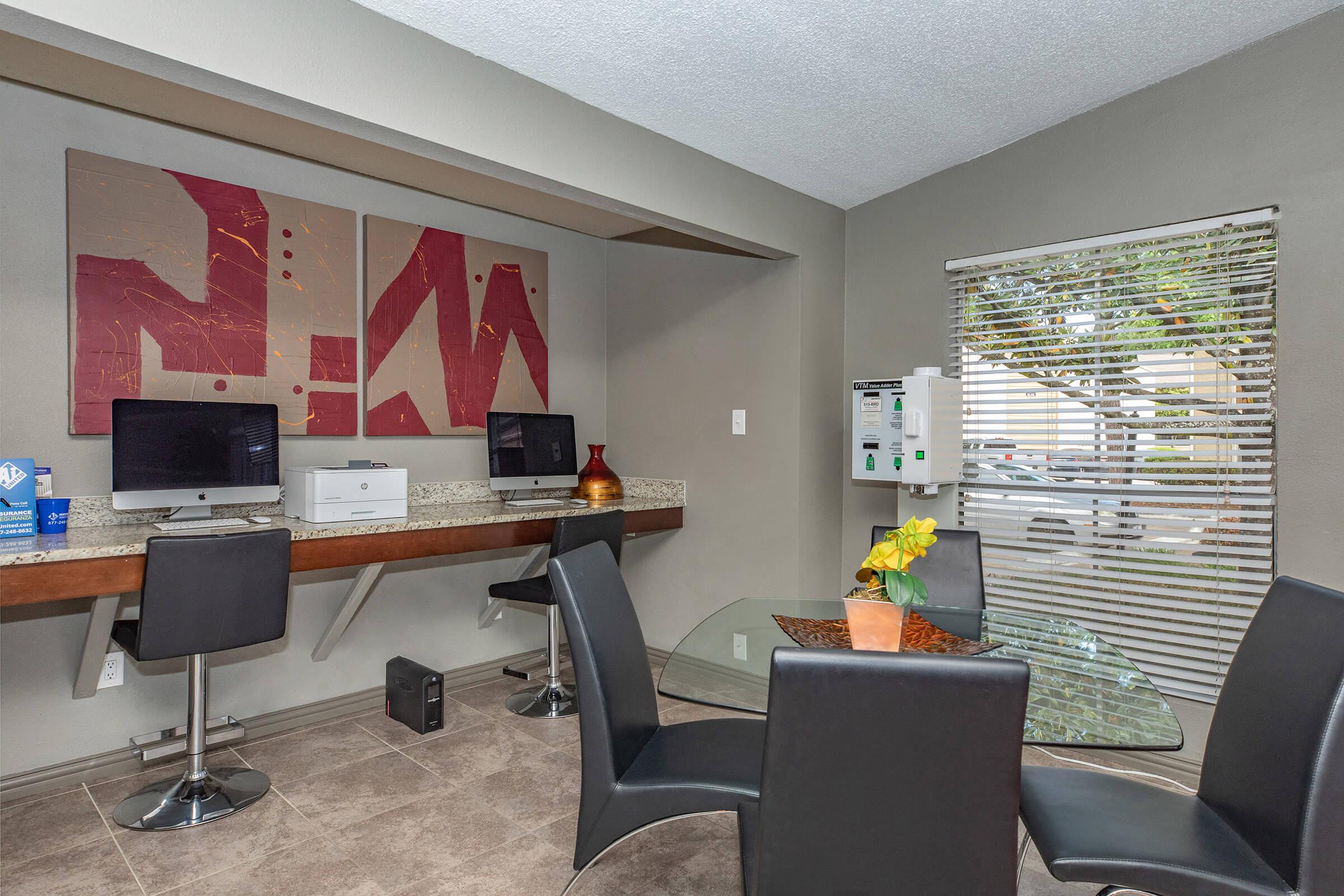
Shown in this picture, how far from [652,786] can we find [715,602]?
2280 mm

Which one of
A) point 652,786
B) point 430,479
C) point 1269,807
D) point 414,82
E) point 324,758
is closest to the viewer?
point 1269,807

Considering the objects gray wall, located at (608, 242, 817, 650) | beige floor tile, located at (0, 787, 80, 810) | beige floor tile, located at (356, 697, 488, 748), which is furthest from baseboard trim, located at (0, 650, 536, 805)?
gray wall, located at (608, 242, 817, 650)

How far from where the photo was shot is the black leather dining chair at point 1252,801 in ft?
4.21

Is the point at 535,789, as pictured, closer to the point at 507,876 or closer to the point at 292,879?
the point at 507,876

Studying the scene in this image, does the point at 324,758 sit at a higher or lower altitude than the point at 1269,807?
lower

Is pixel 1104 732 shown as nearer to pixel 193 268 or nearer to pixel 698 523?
pixel 698 523

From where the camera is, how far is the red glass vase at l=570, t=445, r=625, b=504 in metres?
3.98

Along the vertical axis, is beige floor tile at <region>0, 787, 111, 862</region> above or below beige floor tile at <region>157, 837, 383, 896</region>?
above

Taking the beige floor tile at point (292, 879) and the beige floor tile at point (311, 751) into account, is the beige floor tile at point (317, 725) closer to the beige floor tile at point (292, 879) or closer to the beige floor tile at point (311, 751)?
the beige floor tile at point (311, 751)

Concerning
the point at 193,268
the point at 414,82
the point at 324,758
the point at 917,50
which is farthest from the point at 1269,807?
the point at 193,268

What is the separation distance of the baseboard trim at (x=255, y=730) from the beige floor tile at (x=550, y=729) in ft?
1.93

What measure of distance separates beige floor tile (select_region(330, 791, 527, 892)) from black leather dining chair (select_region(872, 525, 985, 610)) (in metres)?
1.53

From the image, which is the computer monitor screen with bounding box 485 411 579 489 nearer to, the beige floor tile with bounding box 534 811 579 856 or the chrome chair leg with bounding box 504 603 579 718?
the chrome chair leg with bounding box 504 603 579 718

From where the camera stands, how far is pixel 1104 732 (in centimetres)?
143
